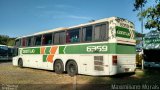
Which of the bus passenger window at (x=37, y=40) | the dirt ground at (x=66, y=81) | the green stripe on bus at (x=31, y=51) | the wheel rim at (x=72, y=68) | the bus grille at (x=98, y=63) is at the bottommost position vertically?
the dirt ground at (x=66, y=81)

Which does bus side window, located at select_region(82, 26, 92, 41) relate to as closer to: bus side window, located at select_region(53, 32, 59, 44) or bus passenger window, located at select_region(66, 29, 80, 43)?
bus passenger window, located at select_region(66, 29, 80, 43)

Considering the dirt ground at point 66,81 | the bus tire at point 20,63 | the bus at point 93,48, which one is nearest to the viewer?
the dirt ground at point 66,81

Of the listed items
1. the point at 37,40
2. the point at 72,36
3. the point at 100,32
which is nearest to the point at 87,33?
the point at 100,32

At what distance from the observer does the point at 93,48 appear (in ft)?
43.1

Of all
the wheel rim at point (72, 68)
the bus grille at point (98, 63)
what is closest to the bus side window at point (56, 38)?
the wheel rim at point (72, 68)

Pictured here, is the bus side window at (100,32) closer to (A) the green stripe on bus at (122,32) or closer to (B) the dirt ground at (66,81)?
(A) the green stripe on bus at (122,32)

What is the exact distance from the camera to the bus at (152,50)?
2058cm

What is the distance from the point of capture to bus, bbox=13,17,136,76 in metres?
12.4

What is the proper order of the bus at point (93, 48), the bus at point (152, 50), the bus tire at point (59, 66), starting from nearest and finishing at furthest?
the bus at point (93, 48), the bus tire at point (59, 66), the bus at point (152, 50)

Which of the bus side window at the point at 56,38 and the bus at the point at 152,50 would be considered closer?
the bus side window at the point at 56,38

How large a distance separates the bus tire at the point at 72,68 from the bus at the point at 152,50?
898 cm

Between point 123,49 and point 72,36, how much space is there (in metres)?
3.49

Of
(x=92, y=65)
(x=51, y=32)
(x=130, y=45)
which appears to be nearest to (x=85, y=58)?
(x=92, y=65)

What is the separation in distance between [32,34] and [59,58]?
4.82 metres
